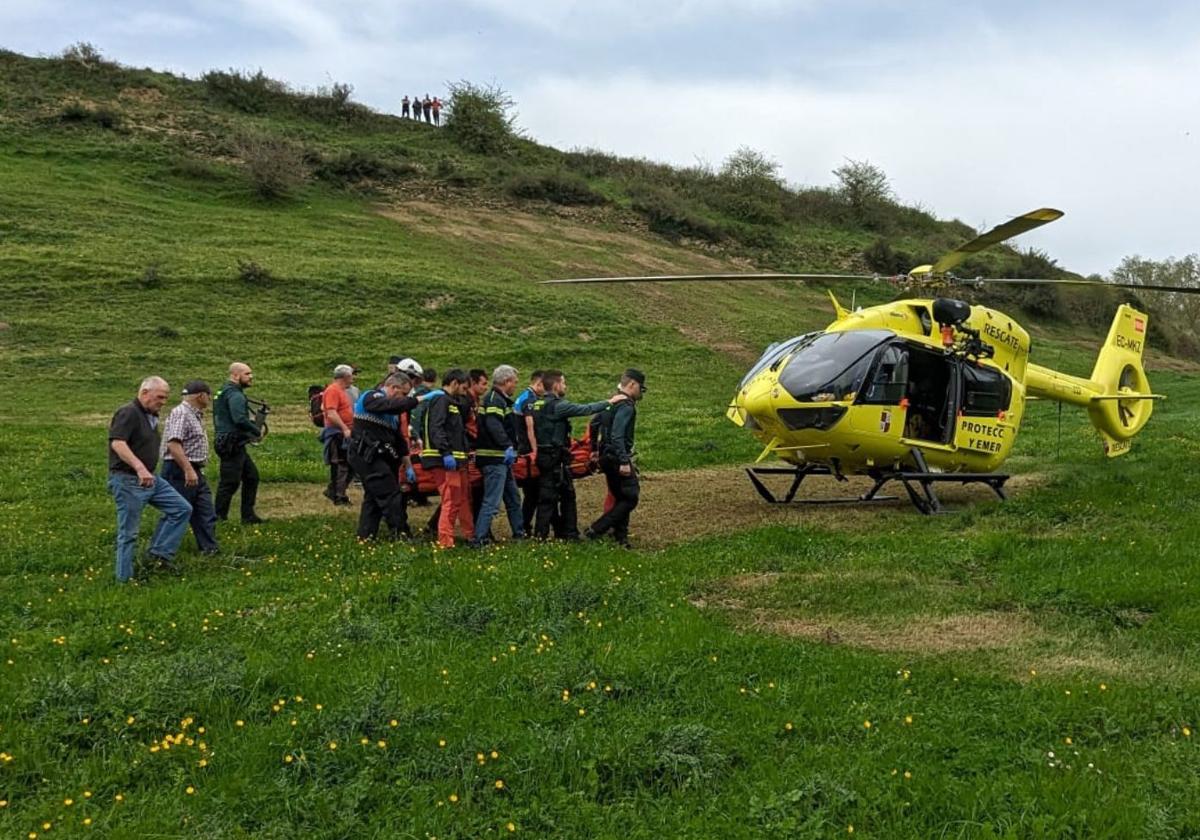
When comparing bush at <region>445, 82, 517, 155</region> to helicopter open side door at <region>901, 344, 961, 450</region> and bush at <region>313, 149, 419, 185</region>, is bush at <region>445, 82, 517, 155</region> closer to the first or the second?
bush at <region>313, 149, 419, 185</region>

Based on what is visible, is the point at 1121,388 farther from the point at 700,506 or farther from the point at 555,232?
the point at 555,232

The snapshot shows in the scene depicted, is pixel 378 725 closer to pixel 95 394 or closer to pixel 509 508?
pixel 509 508

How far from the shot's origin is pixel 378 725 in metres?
4.87

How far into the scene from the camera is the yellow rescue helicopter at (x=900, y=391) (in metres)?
10.5

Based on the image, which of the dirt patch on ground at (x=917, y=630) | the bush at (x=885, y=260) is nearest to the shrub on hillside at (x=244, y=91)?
the bush at (x=885, y=260)

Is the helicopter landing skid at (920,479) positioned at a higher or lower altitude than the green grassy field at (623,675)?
higher

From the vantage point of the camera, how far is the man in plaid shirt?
8.51 meters

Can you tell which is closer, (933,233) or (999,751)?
(999,751)

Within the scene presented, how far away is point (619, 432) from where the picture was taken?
9562 millimetres

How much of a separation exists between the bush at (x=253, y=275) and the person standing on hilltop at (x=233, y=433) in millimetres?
19384

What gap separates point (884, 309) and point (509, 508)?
216 inches

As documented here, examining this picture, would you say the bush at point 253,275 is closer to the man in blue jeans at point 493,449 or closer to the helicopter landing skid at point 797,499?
the helicopter landing skid at point 797,499

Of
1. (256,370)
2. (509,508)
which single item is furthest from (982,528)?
(256,370)

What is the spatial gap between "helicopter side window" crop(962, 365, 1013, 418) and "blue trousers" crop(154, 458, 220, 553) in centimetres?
900
